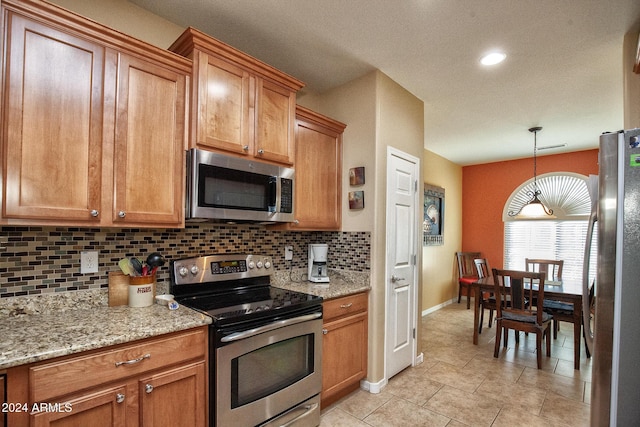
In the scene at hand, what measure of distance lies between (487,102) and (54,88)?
3.51 meters

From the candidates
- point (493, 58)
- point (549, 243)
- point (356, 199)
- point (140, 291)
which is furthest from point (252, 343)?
point (549, 243)

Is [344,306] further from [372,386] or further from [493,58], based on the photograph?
[493,58]

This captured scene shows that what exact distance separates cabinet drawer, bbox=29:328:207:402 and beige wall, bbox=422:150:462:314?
409 cm

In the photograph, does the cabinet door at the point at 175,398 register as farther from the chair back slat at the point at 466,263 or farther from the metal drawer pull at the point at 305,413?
the chair back slat at the point at 466,263

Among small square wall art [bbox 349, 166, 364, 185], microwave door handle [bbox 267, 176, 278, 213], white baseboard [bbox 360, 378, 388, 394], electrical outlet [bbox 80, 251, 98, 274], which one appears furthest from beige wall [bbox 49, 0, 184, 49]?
white baseboard [bbox 360, 378, 388, 394]

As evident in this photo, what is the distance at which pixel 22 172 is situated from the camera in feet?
4.46

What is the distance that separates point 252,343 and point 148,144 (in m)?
1.21

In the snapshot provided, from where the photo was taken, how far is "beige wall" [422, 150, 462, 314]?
17.0ft

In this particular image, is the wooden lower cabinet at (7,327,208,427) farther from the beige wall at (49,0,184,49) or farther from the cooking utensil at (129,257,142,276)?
the beige wall at (49,0,184,49)

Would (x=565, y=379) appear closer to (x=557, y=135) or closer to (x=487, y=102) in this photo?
(x=487, y=102)

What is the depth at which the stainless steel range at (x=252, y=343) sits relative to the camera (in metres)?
1.65

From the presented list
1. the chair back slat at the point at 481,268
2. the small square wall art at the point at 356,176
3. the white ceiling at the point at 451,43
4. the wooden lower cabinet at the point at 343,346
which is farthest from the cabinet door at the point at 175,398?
the chair back slat at the point at 481,268

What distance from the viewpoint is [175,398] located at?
152 cm

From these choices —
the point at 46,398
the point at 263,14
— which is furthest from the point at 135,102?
the point at 46,398
